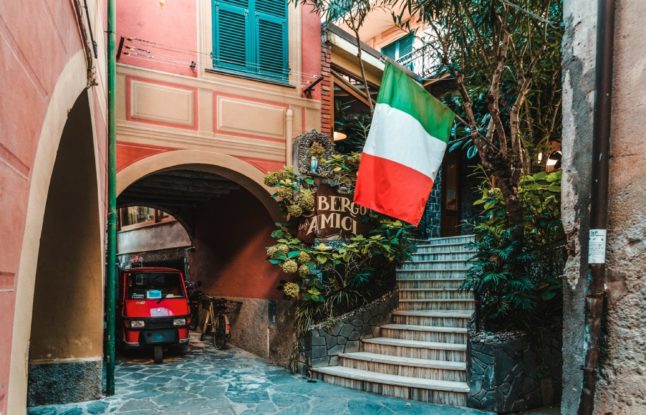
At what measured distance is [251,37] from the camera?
8.74 m

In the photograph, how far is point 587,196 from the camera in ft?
10.5

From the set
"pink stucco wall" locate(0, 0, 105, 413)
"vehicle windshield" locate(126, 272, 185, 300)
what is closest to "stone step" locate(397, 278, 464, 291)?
"vehicle windshield" locate(126, 272, 185, 300)

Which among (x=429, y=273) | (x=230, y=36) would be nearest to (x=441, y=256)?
(x=429, y=273)

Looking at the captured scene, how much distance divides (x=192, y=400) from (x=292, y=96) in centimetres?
544

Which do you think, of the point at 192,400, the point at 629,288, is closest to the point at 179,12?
the point at 192,400

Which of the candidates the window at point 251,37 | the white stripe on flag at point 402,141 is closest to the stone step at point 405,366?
the white stripe on flag at point 402,141

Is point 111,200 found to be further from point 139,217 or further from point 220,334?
point 139,217

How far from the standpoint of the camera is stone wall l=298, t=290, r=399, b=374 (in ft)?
25.7

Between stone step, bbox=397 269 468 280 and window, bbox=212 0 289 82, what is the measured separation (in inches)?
175

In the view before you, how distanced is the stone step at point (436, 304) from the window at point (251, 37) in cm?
477

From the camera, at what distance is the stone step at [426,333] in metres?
7.29

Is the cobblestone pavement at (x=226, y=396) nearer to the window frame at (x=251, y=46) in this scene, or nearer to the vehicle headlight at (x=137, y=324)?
the vehicle headlight at (x=137, y=324)

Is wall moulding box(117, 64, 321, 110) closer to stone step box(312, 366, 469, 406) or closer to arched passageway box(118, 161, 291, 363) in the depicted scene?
arched passageway box(118, 161, 291, 363)

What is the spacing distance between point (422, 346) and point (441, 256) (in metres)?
2.96
